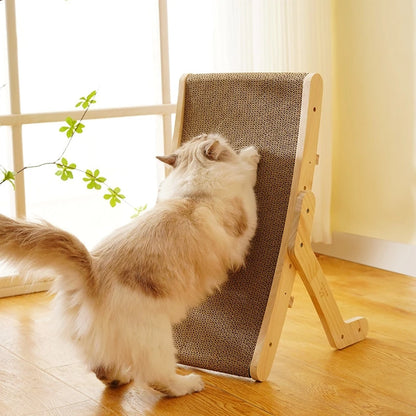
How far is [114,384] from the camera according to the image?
208 centimetres

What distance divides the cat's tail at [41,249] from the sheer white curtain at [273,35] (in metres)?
1.58

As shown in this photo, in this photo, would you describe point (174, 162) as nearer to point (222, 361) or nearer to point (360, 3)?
point (222, 361)

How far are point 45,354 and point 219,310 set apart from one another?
59 centimetres

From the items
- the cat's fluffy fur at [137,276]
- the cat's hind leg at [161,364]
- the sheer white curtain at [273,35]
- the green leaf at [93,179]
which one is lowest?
the cat's hind leg at [161,364]

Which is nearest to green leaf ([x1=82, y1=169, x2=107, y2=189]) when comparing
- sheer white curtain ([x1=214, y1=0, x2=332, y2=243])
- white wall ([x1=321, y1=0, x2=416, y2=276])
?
sheer white curtain ([x1=214, y1=0, x2=332, y2=243])

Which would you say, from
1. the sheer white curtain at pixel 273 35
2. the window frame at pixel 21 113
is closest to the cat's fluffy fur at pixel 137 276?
the window frame at pixel 21 113

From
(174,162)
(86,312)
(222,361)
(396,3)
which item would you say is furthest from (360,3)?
(86,312)

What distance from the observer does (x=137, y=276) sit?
187 cm

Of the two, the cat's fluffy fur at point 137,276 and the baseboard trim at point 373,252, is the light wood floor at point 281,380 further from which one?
the baseboard trim at point 373,252

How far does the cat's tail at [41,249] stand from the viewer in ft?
5.68

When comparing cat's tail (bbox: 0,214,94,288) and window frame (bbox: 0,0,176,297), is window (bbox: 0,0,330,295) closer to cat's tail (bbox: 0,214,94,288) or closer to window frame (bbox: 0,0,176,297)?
window frame (bbox: 0,0,176,297)

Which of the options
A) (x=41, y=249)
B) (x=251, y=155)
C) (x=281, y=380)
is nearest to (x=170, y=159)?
(x=251, y=155)

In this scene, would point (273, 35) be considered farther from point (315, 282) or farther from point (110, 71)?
point (315, 282)

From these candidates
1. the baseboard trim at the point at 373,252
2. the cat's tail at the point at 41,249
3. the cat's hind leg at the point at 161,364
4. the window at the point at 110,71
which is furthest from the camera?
the baseboard trim at the point at 373,252
